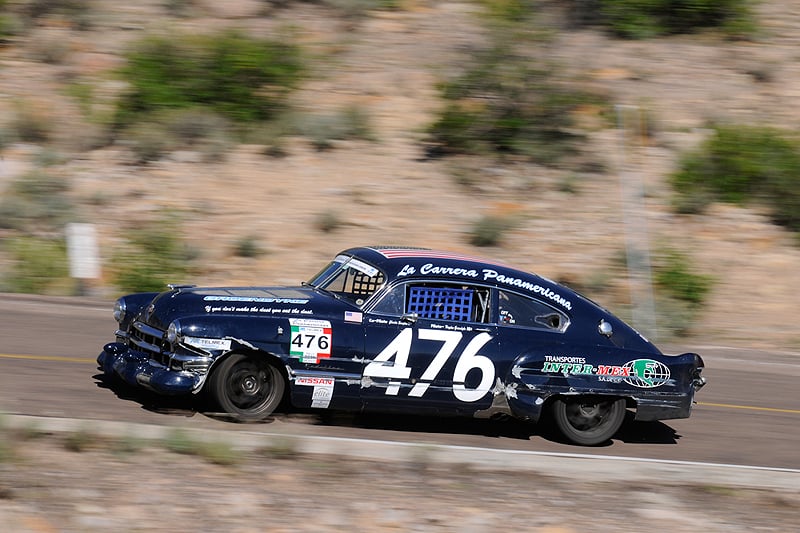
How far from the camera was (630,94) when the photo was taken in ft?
77.3

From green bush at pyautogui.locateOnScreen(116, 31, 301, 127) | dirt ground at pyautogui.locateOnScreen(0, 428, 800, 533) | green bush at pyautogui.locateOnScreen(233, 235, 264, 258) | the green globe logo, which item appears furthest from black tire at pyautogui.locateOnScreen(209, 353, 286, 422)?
green bush at pyautogui.locateOnScreen(116, 31, 301, 127)

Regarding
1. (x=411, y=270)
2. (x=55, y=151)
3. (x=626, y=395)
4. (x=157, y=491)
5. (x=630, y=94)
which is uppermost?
(x=630, y=94)

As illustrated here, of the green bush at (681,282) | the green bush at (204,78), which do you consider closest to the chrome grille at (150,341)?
the green bush at (681,282)

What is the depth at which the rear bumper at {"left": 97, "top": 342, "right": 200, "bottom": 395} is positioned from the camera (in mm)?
8430

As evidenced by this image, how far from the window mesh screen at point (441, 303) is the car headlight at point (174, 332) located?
1960 millimetres

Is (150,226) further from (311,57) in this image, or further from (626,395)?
(626,395)

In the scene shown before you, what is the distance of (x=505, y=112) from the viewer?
72.9 ft

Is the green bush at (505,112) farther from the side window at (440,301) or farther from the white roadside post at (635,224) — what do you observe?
the side window at (440,301)

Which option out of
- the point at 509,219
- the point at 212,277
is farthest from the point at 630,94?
the point at 212,277

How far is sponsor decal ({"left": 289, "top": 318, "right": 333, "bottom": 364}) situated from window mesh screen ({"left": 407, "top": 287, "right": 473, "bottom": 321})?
2.68ft

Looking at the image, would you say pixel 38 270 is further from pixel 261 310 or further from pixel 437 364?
pixel 437 364

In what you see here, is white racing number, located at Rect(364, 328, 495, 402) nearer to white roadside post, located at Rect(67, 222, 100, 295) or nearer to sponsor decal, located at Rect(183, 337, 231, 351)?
sponsor decal, located at Rect(183, 337, 231, 351)

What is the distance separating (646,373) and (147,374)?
14.2ft

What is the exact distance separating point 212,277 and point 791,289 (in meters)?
9.98
